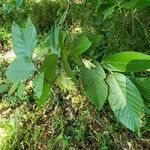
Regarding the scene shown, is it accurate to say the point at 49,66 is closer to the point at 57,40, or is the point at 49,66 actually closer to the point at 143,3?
the point at 57,40

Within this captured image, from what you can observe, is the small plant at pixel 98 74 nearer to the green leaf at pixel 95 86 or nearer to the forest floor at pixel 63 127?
the green leaf at pixel 95 86

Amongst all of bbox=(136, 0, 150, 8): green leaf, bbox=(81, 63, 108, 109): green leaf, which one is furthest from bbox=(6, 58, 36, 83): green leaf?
bbox=(136, 0, 150, 8): green leaf

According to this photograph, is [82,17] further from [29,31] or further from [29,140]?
[29,31]

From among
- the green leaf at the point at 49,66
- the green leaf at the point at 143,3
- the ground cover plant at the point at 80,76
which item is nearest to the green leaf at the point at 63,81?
the ground cover plant at the point at 80,76

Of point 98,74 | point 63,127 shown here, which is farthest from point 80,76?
point 63,127

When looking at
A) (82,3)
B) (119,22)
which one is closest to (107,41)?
(119,22)
